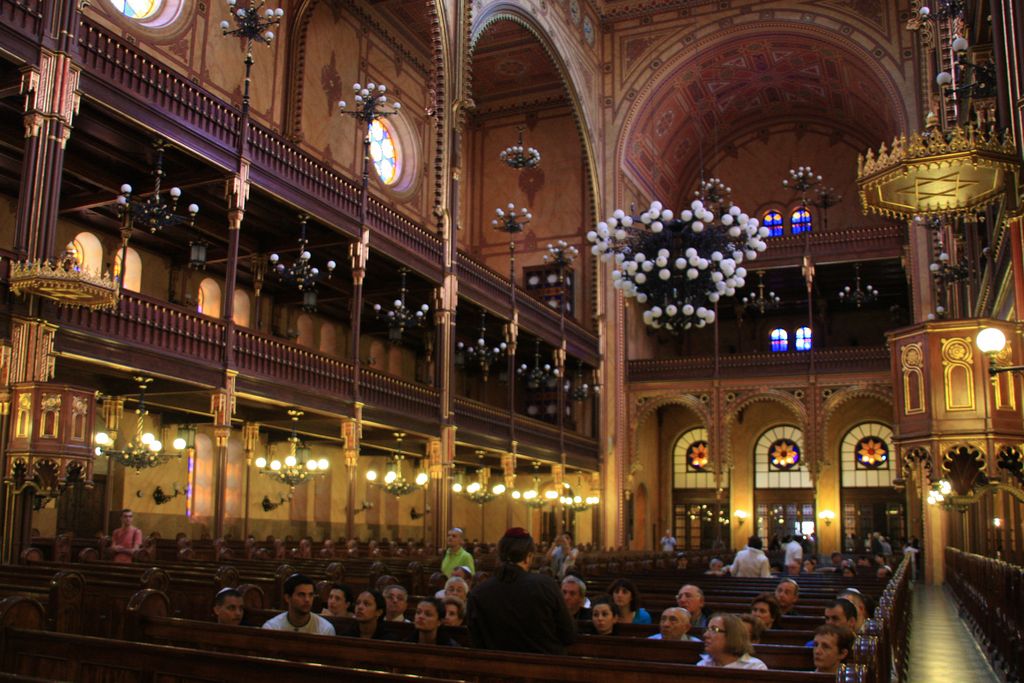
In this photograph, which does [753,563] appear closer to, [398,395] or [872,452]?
[398,395]

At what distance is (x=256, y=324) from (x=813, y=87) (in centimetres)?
2249

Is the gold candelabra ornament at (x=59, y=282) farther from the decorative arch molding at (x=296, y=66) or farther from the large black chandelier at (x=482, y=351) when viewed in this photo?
the large black chandelier at (x=482, y=351)

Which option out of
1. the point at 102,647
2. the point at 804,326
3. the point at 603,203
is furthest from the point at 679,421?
the point at 102,647

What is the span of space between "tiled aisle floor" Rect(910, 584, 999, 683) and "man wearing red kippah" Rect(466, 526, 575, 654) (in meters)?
5.86

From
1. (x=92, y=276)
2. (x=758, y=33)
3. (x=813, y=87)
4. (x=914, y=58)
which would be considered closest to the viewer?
(x=92, y=276)

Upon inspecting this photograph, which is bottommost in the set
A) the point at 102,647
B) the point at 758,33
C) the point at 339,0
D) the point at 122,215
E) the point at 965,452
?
the point at 102,647

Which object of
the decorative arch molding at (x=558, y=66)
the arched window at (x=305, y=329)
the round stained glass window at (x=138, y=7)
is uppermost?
A: the decorative arch molding at (x=558, y=66)

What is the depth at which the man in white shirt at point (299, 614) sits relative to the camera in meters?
6.54

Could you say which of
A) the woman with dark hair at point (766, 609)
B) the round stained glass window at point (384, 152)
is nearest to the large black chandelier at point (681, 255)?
the woman with dark hair at point (766, 609)

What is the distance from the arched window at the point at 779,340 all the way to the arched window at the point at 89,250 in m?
25.8

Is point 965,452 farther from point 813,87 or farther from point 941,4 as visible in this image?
point 813,87

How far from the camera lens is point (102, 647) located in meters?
4.95

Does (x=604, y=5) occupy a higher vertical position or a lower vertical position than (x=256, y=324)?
higher

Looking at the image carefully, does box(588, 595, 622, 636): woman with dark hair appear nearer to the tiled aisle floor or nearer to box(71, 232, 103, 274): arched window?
the tiled aisle floor
